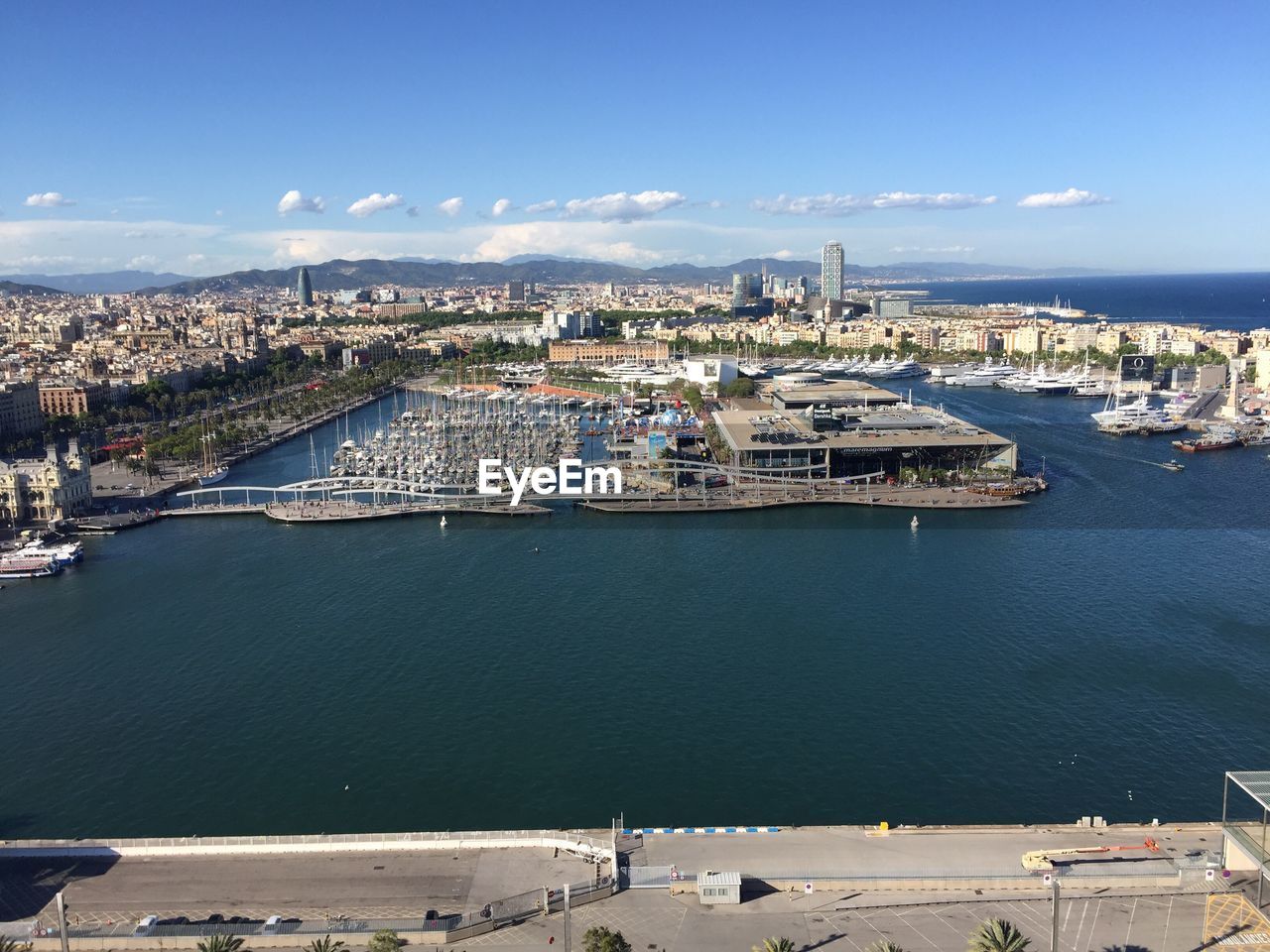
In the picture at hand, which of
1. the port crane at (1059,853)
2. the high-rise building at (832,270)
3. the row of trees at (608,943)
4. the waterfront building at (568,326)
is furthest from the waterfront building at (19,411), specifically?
the high-rise building at (832,270)

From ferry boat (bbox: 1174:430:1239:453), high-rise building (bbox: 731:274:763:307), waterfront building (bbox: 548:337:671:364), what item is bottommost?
ferry boat (bbox: 1174:430:1239:453)

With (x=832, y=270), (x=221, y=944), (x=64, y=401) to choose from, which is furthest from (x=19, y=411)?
(x=832, y=270)

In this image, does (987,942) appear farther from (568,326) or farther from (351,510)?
(568,326)

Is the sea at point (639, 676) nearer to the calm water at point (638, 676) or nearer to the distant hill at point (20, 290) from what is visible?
the calm water at point (638, 676)

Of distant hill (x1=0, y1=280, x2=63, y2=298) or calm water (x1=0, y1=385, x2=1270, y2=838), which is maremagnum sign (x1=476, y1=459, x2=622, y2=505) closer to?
calm water (x1=0, y1=385, x2=1270, y2=838)

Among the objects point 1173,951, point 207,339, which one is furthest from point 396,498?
point 207,339

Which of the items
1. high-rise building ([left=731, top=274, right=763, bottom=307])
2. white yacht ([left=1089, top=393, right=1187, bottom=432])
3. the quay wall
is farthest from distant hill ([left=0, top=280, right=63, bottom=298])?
the quay wall

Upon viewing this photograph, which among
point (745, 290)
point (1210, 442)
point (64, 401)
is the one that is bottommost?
point (1210, 442)
